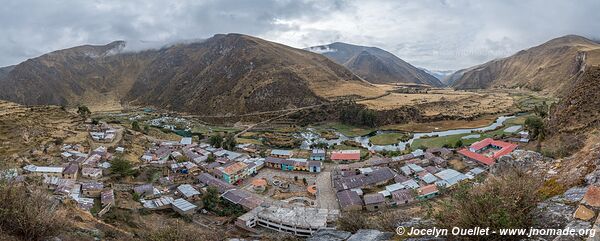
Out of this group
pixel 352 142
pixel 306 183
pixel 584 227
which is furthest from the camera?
pixel 352 142

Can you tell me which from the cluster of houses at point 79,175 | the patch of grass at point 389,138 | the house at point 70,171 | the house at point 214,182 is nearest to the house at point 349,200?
the house at point 214,182

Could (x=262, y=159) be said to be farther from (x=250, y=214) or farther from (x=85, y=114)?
(x=85, y=114)

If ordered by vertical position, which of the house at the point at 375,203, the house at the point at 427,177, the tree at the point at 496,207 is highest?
the tree at the point at 496,207

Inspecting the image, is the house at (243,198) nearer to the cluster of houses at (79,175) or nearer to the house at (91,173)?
the cluster of houses at (79,175)

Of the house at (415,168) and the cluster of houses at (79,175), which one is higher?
the cluster of houses at (79,175)

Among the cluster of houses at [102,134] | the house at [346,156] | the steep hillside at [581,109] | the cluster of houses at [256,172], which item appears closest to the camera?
the steep hillside at [581,109]

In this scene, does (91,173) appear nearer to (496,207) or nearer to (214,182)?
(214,182)

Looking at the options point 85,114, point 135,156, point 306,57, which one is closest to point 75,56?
point 306,57

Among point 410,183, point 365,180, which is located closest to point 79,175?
point 365,180
